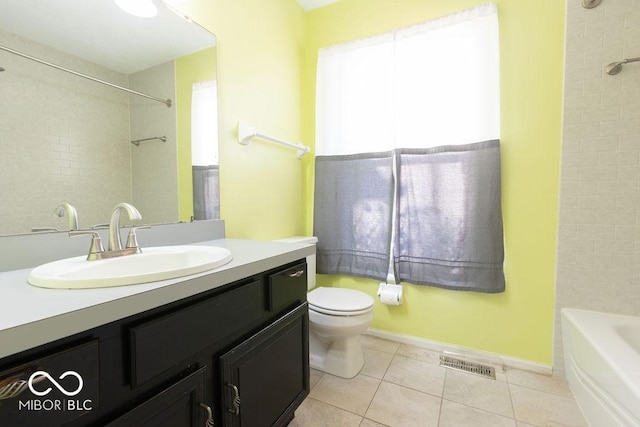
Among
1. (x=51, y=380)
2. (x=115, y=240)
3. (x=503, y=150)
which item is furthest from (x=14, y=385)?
(x=503, y=150)

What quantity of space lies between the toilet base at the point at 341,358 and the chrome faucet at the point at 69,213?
4.47 feet

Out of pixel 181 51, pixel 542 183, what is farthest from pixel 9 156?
pixel 542 183

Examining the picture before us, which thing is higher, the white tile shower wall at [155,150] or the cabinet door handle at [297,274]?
the white tile shower wall at [155,150]

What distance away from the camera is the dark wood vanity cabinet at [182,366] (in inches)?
18.3

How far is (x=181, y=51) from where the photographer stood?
130 centimetres

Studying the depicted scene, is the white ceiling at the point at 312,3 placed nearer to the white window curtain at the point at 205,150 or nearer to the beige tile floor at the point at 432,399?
the white window curtain at the point at 205,150

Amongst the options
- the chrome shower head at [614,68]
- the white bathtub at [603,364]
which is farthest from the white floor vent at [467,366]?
the chrome shower head at [614,68]

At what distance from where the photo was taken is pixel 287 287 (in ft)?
3.52

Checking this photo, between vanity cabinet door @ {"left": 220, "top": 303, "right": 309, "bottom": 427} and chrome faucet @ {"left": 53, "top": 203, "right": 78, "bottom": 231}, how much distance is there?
70cm

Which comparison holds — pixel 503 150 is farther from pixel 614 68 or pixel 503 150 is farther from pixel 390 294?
pixel 390 294

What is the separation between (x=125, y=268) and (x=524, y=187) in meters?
1.99

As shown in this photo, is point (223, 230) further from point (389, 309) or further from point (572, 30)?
point (572, 30)

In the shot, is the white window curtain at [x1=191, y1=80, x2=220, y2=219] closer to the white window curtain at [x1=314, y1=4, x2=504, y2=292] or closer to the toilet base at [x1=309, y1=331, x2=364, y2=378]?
the white window curtain at [x1=314, y1=4, x2=504, y2=292]

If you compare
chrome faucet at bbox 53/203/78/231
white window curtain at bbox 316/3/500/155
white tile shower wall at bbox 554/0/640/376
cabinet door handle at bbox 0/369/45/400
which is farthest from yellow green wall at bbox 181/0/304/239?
white tile shower wall at bbox 554/0/640/376
